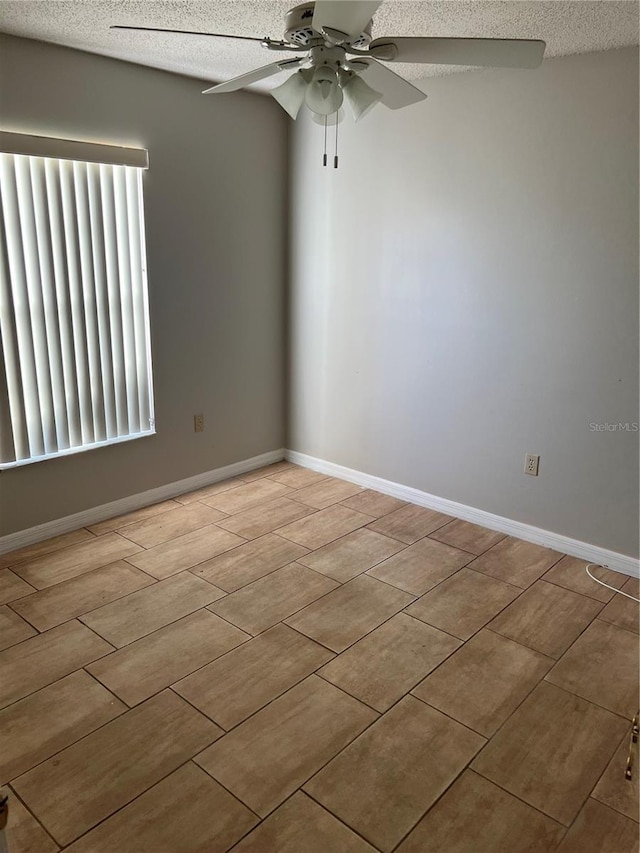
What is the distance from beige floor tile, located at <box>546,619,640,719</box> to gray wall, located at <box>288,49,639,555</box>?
609 mm

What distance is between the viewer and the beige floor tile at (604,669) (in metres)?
2.08

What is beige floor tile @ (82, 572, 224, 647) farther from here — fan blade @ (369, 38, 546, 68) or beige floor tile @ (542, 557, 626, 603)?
fan blade @ (369, 38, 546, 68)

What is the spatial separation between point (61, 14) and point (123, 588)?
2291 millimetres

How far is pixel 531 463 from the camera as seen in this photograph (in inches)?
123

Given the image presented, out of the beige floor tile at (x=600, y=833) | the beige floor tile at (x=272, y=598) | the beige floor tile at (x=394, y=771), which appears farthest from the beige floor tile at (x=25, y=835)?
the beige floor tile at (x=600, y=833)

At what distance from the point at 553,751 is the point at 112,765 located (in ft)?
4.25

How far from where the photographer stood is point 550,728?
195 centimetres

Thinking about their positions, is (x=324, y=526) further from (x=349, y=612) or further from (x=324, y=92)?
(x=324, y=92)

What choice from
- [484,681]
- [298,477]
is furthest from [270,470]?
[484,681]

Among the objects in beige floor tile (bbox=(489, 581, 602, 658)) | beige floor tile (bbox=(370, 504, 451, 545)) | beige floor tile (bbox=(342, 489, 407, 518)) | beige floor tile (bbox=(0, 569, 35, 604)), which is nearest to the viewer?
beige floor tile (bbox=(489, 581, 602, 658))

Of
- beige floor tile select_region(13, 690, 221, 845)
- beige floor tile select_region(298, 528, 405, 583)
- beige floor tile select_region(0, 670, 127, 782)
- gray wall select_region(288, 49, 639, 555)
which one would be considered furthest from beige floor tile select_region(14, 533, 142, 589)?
gray wall select_region(288, 49, 639, 555)

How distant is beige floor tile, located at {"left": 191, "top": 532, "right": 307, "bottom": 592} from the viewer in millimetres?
2760

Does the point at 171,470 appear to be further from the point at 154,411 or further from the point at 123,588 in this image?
the point at 123,588

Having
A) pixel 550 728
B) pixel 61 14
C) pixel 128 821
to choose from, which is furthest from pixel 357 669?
pixel 61 14
